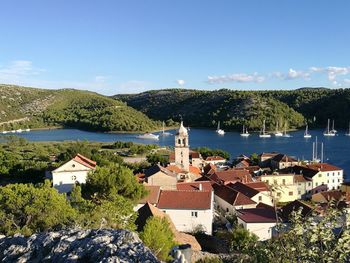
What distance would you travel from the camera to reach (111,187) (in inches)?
894

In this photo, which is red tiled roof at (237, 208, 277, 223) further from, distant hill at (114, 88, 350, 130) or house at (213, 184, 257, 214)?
distant hill at (114, 88, 350, 130)

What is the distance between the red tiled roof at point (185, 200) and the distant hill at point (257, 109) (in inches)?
3645

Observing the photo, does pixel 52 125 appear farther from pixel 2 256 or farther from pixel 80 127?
pixel 2 256

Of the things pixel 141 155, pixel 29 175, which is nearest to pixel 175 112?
pixel 141 155

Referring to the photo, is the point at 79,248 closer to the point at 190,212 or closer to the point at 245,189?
the point at 190,212

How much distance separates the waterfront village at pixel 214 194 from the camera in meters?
22.4

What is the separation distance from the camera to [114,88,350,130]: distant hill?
12194cm

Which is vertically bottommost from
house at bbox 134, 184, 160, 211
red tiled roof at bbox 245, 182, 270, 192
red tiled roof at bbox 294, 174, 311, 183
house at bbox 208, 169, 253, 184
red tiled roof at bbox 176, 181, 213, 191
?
red tiled roof at bbox 294, 174, 311, 183

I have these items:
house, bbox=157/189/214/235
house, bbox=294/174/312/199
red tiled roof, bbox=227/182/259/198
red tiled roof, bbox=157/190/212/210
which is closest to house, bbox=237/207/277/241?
house, bbox=157/189/214/235

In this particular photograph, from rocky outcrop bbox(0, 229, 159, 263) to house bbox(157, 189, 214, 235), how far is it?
15.1m

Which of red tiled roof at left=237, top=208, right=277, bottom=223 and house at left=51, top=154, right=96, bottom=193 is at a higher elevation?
house at left=51, top=154, right=96, bottom=193

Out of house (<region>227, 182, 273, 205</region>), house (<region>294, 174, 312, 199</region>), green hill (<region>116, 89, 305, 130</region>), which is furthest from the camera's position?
green hill (<region>116, 89, 305, 130</region>)

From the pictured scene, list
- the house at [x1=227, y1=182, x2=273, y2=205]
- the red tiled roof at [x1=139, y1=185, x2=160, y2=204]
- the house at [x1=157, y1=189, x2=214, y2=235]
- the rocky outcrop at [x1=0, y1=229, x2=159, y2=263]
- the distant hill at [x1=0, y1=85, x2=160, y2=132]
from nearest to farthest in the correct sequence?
the rocky outcrop at [x1=0, y1=229, x2=159, y2=263]
the house at [x1=157, y1=189, x2=214, y2=235]
the red tiled roof at [x1=139, y1=185, x2=160, y2=204]
the house at [x1=227, y1=182, x2=273, y2=205]
the distant hill at [x1=0, y1=85, x2=160, y2=132]

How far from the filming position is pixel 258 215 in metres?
23.1
